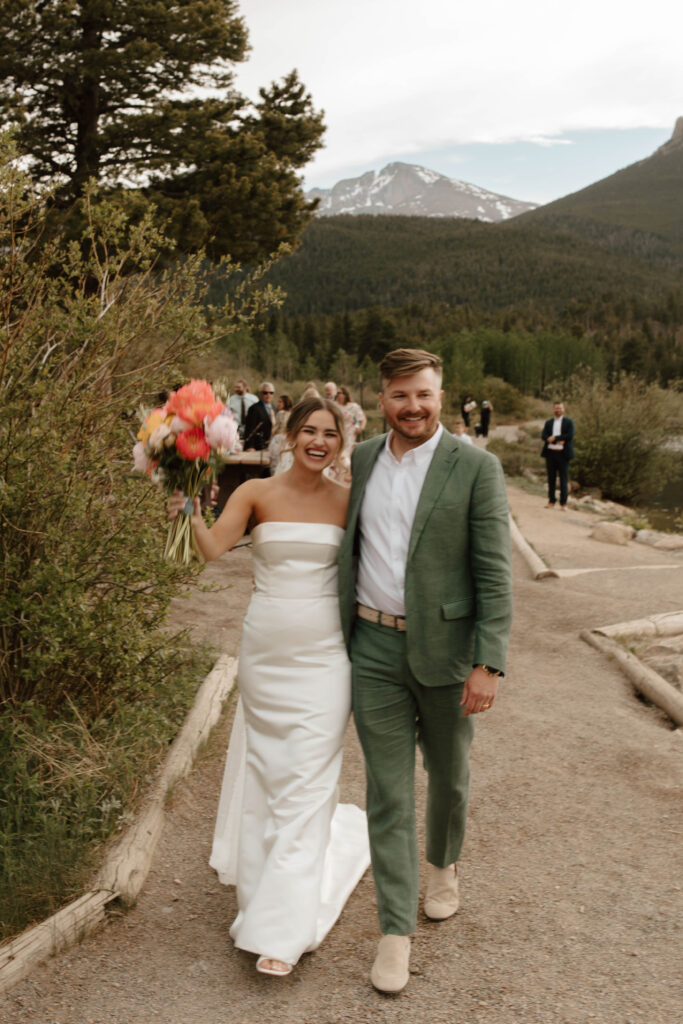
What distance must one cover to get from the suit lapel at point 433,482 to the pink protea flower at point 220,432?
0.79m

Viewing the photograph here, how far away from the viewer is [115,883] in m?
3.87

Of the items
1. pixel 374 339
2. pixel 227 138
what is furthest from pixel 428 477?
pixel 374 339

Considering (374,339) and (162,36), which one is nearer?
(162,36)

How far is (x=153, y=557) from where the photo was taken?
4719 millimetres

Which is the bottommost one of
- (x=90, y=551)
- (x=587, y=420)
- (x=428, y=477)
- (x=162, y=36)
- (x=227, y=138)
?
(x=587, y=420)

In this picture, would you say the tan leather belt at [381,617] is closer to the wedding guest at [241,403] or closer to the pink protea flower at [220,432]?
the pink protea flower at [220,432]

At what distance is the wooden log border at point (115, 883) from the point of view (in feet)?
11.2

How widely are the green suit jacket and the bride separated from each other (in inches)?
14.5

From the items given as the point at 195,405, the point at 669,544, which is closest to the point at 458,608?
the point at 195,405

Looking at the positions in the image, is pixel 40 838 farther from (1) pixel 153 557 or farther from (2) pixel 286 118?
(2) pixel 286 118

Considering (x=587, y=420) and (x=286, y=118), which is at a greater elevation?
(x=286, y=118)

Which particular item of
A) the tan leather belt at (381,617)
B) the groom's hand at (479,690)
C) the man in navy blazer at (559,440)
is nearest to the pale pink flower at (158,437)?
the tan leather belt at (381,617)

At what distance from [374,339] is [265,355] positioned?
88.3 ft

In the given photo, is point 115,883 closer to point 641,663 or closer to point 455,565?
point 455,565
